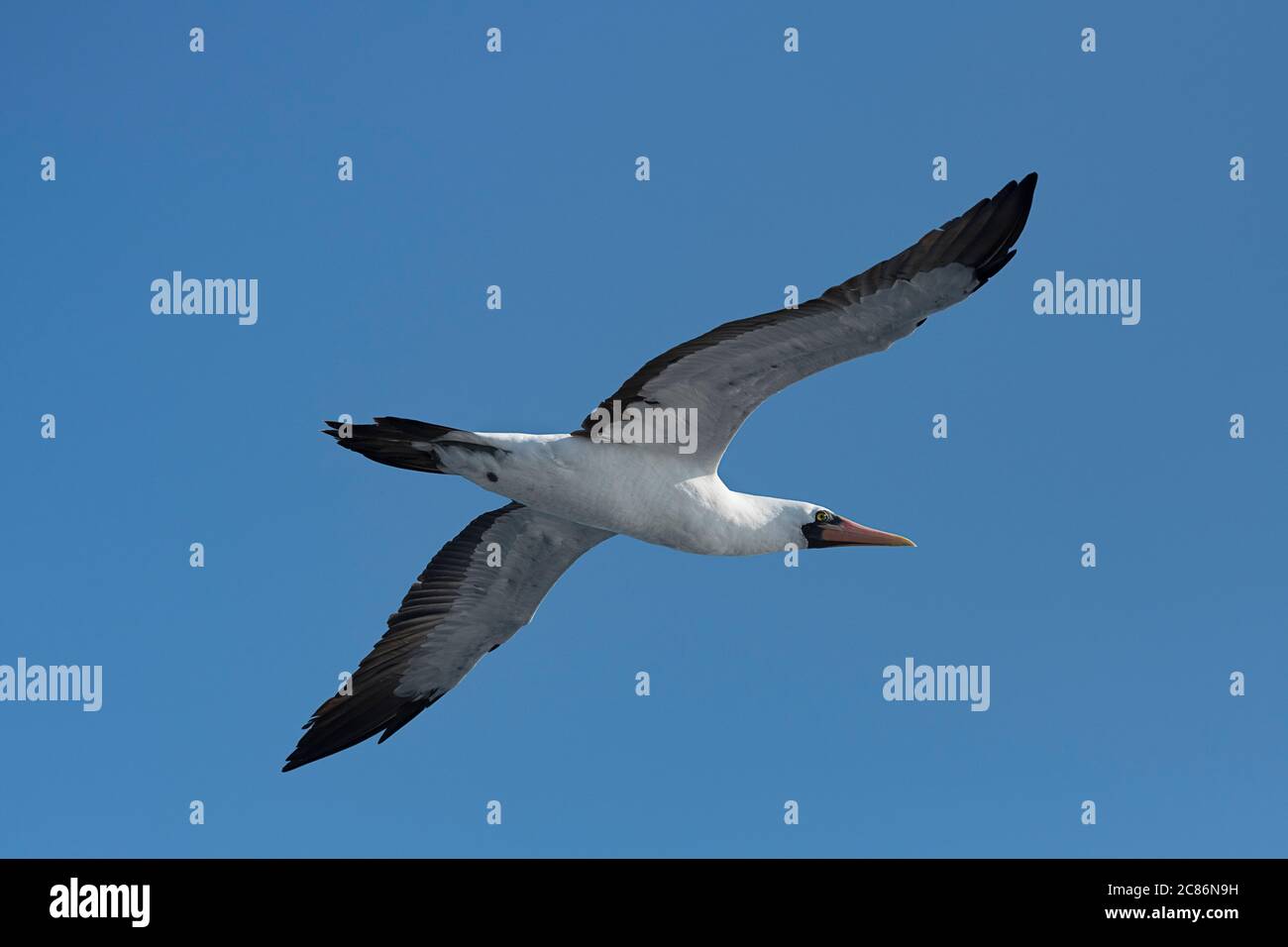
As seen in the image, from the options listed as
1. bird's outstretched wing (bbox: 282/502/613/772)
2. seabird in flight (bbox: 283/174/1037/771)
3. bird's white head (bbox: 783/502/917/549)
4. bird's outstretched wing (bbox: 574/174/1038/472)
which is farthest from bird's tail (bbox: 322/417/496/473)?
bird's white head (bbox: 783/502/917/549)

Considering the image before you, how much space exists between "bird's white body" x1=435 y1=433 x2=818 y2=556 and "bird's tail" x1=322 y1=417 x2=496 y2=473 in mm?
81

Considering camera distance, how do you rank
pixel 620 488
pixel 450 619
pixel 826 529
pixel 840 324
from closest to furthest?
pixel 840 324
pixel 620 488
pixel 826 529
pixel 450 619

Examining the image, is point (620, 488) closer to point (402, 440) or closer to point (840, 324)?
point (402, 440)

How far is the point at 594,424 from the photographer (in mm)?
11883

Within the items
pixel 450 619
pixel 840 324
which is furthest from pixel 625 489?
pixel 450 619

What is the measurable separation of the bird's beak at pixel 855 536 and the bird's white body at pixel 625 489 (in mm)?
598

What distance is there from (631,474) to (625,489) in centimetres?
15

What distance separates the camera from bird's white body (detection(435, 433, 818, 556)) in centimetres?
1173

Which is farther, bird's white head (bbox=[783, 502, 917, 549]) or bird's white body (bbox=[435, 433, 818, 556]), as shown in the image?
bird's white head (bbox=[783, 502, 917, 549])

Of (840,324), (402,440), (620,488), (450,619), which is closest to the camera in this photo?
(840,324)

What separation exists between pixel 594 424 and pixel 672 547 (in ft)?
5.12

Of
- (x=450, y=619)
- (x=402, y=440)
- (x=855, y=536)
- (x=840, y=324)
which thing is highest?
(x=840, y=324)

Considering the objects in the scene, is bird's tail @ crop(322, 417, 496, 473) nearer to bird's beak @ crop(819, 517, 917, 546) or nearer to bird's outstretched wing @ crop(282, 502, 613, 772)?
bird's outstretched wing @ crop(282, 502, 613, 772)

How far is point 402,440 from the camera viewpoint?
11.4 metres
